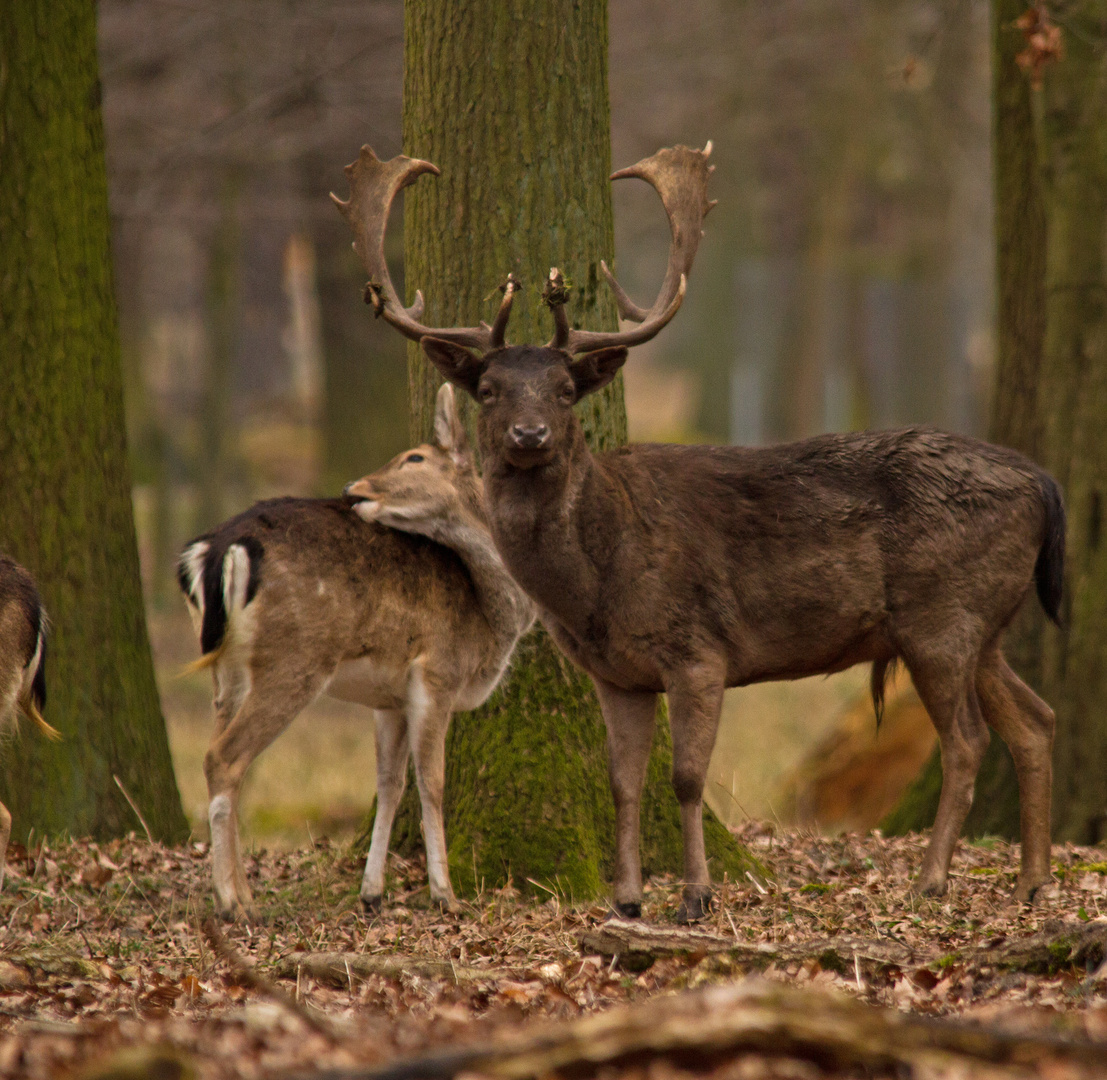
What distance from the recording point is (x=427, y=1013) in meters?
4.59

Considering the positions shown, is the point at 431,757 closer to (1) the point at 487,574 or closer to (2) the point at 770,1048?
(1) the point at 487,574

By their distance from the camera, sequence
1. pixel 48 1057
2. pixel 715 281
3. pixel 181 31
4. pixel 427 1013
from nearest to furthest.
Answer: pixel 48 1057 < pixel 427 1013 < pixel 181 31 < pixel 715 281

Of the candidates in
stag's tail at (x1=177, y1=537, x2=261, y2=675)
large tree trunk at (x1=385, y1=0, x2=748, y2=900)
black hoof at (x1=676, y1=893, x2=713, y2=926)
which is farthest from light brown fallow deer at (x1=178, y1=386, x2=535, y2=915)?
black hoof at (x1=676, y1=893, x2=713, y2=926)

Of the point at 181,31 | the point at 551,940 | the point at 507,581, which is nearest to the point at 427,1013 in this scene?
the point at 551,940

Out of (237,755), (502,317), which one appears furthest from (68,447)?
(502,317)

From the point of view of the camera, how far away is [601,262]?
22.1 feet

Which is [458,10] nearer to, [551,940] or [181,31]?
[551,940]

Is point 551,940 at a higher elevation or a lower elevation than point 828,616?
lower

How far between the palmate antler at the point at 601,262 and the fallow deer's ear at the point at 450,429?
0.78 meters

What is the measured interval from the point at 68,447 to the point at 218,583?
1706 millimetres

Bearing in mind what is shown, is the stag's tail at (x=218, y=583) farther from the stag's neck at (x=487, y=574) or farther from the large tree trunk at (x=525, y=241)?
the large tree trunk at (x=525, y=241)

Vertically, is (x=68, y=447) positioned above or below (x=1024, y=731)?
above

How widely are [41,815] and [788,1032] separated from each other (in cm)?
542

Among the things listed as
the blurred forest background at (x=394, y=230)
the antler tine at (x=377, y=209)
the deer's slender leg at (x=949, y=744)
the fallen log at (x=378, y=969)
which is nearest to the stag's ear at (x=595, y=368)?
the antler tine at (x=377, y=209)
